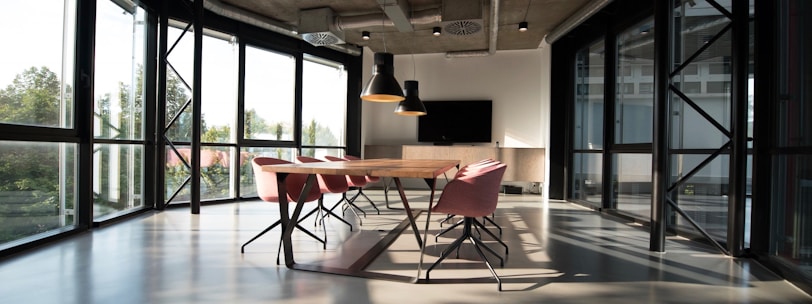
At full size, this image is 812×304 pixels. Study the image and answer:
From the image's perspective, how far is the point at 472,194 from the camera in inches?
107

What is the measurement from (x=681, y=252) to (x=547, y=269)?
4.91ft

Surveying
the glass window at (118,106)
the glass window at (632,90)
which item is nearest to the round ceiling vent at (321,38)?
the glass window at (118,106)

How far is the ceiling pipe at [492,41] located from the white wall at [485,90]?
56cm

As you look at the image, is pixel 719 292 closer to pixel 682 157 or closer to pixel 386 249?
pixel 682 157

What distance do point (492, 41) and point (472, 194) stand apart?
15.1 feet

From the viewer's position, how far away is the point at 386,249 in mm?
3471

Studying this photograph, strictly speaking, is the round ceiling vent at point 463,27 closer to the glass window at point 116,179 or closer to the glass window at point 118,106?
the glass window at point 118,106

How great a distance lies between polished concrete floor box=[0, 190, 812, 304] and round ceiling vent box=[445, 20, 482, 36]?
2.87 metres

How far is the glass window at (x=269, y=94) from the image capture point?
6.48m

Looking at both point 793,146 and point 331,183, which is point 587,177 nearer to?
point 793,146

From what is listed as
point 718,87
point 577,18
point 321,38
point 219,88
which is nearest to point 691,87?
point 718,87

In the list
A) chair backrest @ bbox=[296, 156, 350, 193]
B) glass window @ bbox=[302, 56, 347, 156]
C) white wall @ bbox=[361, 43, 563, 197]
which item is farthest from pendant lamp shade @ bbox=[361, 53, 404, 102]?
white wall @ bbox=[361, 43, 563, 197]

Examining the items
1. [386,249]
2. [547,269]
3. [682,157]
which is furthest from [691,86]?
[386,249]

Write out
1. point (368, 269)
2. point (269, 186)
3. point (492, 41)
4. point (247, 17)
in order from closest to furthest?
point (368, 269) → point (269, 186) → point (247, 17) → point (492, 41)
